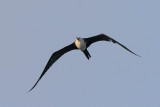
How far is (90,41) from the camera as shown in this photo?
37094mm

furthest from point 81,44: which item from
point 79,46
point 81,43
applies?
point 79,46

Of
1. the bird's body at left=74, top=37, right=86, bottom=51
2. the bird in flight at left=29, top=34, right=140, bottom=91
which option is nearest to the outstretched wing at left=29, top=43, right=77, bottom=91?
the bird in flight at left=29, top=34, right=140, bottom=91

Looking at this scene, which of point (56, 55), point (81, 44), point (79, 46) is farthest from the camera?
point (56, 55)

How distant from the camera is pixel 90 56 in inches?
1431

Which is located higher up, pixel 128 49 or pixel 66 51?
pixel 66 51

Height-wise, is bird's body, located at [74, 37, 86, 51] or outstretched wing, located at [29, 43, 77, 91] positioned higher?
outstretched wing, located at [29, 43, 77, 91]

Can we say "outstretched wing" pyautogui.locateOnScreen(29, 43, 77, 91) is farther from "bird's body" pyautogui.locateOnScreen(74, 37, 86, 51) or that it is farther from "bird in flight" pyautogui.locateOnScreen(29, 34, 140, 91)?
"bird's body" pyautogui.locateOnScreen(74, 37, 86, 51)

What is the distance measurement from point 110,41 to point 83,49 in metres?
2.26

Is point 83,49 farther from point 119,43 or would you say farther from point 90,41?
point 119,43

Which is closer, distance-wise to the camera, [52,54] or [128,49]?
[128,49]

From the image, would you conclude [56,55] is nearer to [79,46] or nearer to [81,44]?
[79,46]

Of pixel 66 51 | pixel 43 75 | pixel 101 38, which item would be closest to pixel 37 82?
pixel 43 75

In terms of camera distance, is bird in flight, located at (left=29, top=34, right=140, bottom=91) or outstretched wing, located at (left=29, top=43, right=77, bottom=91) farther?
outstretched wing, located at (left=29, top=43, right=77, bottom=91)

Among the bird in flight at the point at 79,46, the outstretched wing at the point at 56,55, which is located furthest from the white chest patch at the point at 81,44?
the outstretched wing at the point at 56,55
